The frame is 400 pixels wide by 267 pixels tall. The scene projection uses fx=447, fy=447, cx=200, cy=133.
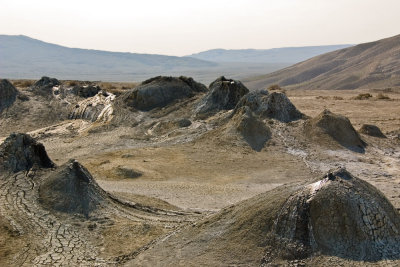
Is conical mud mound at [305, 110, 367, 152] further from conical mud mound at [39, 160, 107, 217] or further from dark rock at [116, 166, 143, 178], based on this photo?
conical mud mound at [39, 160, 107, 217]

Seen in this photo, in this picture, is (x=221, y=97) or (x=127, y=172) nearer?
(x=127, y=172)

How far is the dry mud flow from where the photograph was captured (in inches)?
296

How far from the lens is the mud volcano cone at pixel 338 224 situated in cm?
721

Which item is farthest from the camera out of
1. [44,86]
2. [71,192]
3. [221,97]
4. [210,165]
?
[44,86]

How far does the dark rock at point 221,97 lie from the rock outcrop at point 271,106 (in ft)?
6.97

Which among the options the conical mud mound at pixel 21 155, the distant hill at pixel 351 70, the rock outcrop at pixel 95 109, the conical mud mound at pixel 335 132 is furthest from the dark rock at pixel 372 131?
the distant hill at pixel 351 70

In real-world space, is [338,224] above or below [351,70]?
below

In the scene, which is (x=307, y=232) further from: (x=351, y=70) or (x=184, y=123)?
(x=351, y=70)

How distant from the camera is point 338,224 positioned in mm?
7344

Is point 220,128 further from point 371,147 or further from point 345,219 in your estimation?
point 345,219

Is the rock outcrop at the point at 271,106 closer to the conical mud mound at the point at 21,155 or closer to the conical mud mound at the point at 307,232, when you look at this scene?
the conical mud mound at the point at 21,155

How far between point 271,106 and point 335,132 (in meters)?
4.12

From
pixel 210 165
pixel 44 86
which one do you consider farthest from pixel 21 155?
pixel 44 86

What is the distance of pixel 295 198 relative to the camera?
7.84 m
